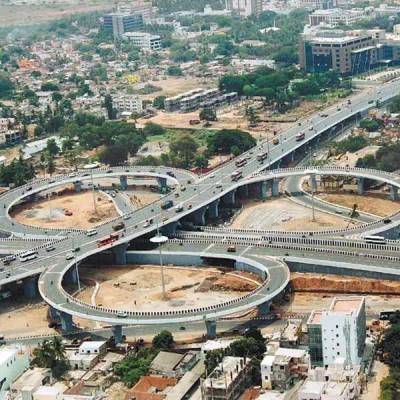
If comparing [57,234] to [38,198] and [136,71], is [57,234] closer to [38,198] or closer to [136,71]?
[38,198]

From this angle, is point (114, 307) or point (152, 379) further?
point (114, 307)

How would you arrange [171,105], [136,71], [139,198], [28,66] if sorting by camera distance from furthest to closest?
[28,66]
[136,71]
[171,105]
[139,198]

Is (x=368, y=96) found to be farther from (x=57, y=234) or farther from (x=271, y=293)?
(x=271, y=293)

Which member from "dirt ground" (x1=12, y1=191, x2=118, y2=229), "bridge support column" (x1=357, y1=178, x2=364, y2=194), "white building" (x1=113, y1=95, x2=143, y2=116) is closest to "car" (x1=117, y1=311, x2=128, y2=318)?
"dirt ground" (x1=12, y1=191, x2=118, y2=229)

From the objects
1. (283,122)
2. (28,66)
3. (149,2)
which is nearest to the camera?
(283,122)

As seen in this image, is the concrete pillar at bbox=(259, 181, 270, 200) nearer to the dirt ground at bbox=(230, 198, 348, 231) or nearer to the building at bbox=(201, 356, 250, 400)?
the dirt ground at bbox=(230, 198, 348, 231)

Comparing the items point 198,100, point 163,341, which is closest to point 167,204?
point 163,341

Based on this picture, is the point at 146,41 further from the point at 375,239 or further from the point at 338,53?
the point at 375,239

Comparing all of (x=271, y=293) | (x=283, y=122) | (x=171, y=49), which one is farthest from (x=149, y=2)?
(x=271, y=293)
